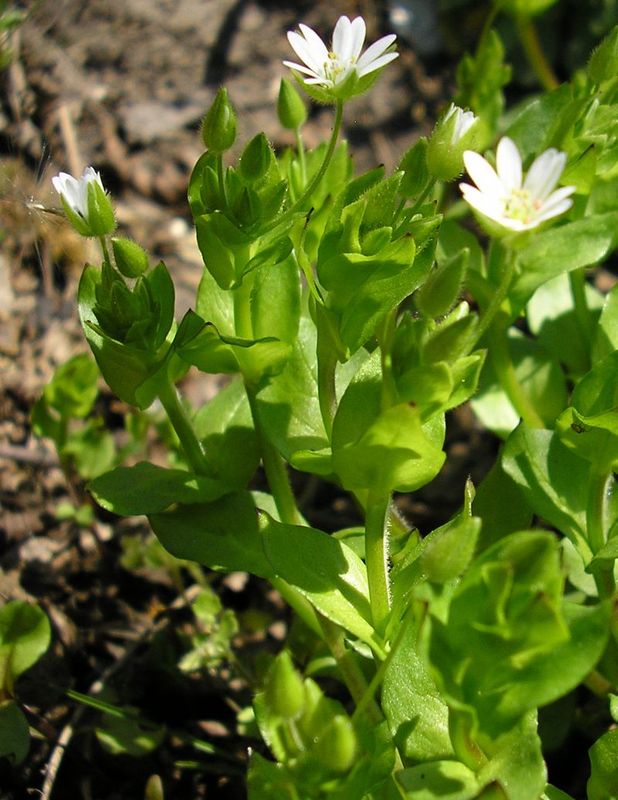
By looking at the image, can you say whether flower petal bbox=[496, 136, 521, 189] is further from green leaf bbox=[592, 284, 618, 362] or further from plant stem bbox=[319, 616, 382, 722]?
plant stem bbox=[319, 616, 382, 722]

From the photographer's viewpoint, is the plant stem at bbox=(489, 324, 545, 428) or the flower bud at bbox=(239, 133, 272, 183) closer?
the flower bud at bbox=(239, 133, 272, 183)

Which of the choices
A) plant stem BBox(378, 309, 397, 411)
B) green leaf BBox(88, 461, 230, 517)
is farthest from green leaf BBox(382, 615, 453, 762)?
green leaf BBox(88, 461, 230, 517)

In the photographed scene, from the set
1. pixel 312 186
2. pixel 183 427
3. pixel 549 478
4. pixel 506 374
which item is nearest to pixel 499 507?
pixel 549 478

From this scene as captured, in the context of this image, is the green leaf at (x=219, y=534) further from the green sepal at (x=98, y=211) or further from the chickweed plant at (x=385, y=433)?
the green sepal at (x=98, y=211)

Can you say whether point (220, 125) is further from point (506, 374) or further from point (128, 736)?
point (128, 736)

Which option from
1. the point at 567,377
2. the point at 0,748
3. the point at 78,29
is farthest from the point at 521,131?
the point at 78,29

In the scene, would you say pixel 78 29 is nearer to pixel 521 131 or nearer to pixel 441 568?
pixel 521 131
